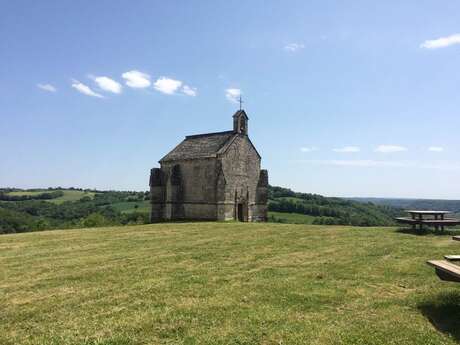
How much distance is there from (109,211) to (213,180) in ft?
177

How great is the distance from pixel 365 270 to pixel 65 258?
967 centimetres

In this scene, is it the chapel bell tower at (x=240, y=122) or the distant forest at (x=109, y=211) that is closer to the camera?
the chapel bell tower at (x=240, y=122)

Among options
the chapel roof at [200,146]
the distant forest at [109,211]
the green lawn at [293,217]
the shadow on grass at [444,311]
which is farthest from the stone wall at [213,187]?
the green lawn at [293,217]

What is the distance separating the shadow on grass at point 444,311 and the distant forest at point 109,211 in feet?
127

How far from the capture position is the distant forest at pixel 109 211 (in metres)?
53.0

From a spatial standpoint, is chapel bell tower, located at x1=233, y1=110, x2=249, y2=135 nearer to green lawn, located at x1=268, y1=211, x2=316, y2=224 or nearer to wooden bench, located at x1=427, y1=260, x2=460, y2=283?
wooden bench, located at x1=427, y1=260, x2=460, y2=283

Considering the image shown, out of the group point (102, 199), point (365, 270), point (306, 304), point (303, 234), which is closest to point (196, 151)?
point (303, 234)

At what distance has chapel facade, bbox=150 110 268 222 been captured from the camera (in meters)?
30.3

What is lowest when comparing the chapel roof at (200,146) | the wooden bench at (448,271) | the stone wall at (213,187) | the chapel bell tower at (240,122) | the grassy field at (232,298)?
the grassy field at (232,298)

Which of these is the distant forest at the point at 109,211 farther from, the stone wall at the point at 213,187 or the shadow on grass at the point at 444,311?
the shadow on grass at the point at 444,311

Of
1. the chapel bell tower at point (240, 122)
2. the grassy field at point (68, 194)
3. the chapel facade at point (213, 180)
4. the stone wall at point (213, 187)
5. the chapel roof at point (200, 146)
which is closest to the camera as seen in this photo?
the stone wall at point (213, 187)

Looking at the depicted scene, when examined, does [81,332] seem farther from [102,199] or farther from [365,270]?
[102,199]

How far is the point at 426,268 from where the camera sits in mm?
9352

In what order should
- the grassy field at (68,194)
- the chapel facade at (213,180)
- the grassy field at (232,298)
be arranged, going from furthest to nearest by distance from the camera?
the grassy field at (68,194) < the chapel facade at (213,180) < the grassy field at (232,298)
